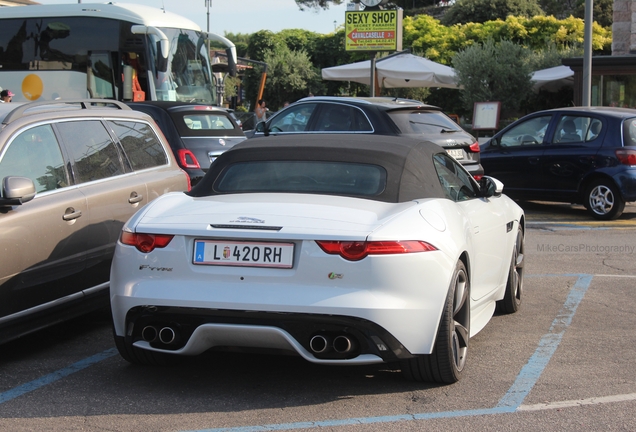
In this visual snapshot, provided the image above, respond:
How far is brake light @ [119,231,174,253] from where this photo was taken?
4707 millimetres

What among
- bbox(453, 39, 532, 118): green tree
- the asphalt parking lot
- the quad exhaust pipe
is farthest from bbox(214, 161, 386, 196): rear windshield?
bbox(453, 39, 532, 118): green tree

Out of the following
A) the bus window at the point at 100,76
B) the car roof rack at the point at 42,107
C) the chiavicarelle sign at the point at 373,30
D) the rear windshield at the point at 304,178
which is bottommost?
the rear windshield at the point at 304,178

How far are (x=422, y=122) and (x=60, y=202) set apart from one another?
7324 millimetres

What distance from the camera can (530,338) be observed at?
6.18 metres

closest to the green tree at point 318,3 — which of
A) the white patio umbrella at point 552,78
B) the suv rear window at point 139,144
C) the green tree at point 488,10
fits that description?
the green tree at point 488,10

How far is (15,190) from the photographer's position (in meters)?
5.22

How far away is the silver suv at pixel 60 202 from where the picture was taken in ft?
17.5

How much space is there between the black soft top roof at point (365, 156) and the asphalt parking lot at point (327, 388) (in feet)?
3.53

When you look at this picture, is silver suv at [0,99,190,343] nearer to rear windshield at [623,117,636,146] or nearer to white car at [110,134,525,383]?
white car at [110,134,525,383]

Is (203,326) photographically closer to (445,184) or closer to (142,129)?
(445,184)

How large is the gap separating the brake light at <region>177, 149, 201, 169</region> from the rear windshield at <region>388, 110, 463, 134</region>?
270 cm

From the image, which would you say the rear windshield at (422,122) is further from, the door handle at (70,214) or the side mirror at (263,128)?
the door handle at (70,214)

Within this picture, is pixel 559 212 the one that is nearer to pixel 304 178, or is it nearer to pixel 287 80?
pixel 304 178

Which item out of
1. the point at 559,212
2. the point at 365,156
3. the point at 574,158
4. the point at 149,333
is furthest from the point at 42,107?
the point at 559,212
